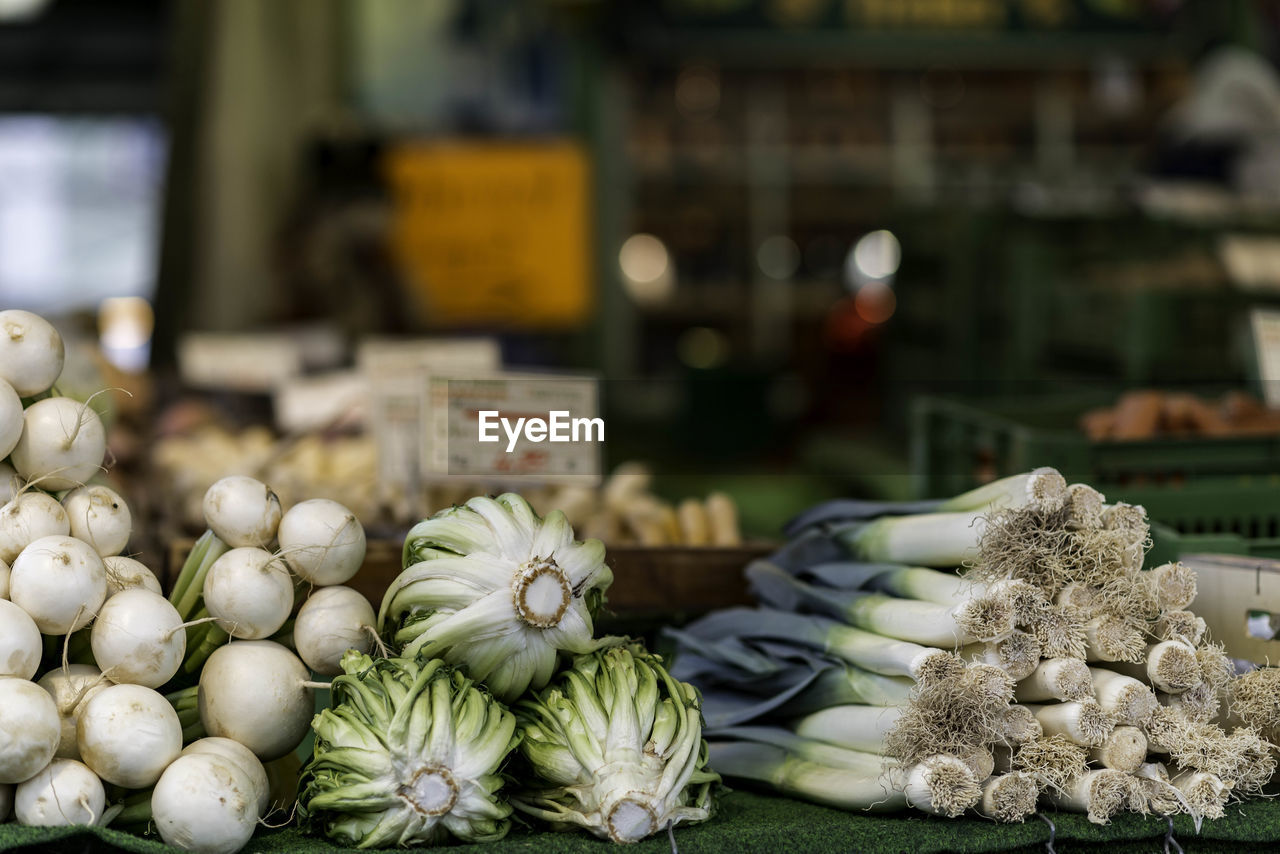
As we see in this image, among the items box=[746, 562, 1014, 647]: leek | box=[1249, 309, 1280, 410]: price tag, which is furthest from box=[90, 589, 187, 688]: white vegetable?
box=[1249, 309, 1280, 410]: price tag

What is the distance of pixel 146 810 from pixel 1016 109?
6.38 m

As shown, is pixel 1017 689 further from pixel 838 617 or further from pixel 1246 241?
pixel 1246 241

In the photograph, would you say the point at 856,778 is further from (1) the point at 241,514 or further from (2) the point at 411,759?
(1) the point at 241,514

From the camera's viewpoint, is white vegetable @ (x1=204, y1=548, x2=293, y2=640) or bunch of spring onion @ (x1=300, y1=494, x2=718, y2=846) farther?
white vegetable @ (x1=204, y1=548, x2=293, y2=640)

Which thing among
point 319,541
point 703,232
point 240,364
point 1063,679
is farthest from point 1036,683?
point 703,232

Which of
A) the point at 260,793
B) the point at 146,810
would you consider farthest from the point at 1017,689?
the point at 146,810

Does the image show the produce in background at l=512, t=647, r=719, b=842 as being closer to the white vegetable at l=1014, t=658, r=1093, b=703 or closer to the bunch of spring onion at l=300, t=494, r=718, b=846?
the bunch of spring onion at l=300, t=494, r=718, b=846

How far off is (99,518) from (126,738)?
0.98 feet

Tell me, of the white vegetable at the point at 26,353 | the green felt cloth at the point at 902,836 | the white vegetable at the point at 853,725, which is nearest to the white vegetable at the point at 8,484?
the white vegetable at the point at 26,353

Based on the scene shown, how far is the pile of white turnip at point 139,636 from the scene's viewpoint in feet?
4.53

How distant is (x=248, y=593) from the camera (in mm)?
1517

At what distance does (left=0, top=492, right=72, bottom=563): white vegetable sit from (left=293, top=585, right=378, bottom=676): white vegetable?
0.98 ft

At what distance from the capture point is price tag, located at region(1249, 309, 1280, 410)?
7.68 feet

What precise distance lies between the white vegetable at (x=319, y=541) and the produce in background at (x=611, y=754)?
11.0 inches
